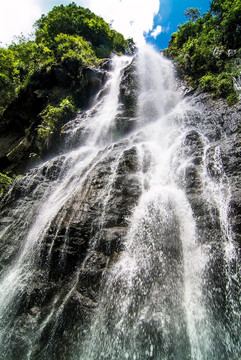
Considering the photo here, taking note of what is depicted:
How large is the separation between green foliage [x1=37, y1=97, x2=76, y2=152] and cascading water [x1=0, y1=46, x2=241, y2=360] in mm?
6853

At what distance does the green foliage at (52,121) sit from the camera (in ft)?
43.9

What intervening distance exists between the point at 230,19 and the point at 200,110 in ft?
18.9

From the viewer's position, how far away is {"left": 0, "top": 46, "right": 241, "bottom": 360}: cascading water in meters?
3.54

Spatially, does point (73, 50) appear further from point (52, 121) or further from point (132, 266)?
point (132, 266)

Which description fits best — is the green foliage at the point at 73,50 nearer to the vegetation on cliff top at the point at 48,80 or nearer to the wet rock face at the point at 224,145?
→ the vegetation on cliff top at the point at 48,80

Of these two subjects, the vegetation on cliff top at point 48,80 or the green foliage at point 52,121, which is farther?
the vegetation on cliff top at point 48,80

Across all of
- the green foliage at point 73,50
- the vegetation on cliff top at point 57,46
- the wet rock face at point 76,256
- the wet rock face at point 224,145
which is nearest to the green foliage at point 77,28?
the vegetation on cliff top at point 57,46

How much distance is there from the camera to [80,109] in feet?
49.9

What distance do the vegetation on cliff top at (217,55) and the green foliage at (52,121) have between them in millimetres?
8335

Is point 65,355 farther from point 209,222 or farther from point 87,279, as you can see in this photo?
point 209,222

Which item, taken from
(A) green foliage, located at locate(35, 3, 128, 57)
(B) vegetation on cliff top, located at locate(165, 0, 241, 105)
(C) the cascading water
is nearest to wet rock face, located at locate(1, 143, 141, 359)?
(C) the cascading water

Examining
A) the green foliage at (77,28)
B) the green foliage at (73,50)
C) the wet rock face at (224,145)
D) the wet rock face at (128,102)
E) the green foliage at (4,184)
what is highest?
the green foliage at (77,28)

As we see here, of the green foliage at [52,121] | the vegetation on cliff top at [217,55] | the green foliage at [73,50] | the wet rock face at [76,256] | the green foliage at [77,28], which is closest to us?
the wet rock face at [76,256]

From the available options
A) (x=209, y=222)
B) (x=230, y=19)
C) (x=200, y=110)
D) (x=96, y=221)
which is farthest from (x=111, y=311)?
(x=230, y=19)
